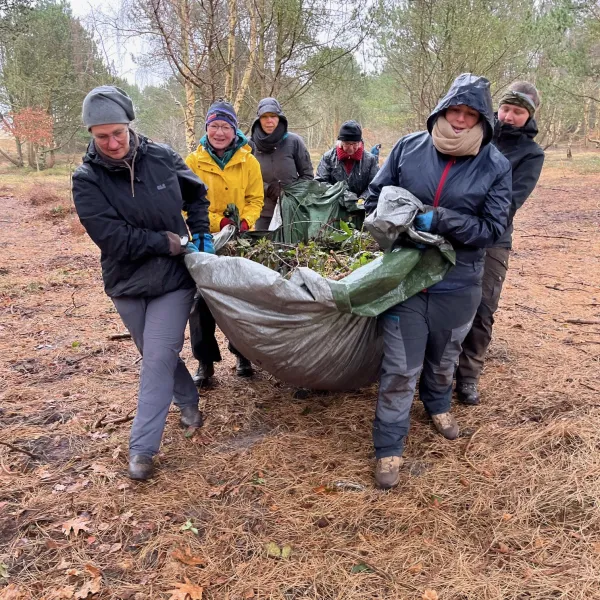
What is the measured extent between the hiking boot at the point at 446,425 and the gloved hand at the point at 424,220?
112 cm

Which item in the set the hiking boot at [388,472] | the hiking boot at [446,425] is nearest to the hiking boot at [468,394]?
the hiking boot at [446,425]

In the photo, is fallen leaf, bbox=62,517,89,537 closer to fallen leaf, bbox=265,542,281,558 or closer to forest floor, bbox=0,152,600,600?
forest floor, bbox=0,152,600,600

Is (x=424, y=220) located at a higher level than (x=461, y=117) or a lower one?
lower

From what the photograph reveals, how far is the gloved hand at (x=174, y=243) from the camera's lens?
2.41 m

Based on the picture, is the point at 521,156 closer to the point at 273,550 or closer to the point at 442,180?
the point at 442,180

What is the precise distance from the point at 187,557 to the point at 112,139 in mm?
1778

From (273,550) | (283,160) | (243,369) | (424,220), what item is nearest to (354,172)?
(283,160)

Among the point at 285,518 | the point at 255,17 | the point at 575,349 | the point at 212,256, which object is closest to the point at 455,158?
the point at 212,256

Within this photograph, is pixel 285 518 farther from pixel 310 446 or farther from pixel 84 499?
pixel 84 499

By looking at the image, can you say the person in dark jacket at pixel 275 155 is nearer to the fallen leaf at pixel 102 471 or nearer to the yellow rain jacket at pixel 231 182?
the yellow rain jacket at pixel 231 182

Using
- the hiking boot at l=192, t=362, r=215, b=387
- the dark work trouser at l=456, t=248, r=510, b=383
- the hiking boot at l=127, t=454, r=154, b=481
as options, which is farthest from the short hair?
the hiking boot at l=127, t=454, r=154, b=481

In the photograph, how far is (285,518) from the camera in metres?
2.22

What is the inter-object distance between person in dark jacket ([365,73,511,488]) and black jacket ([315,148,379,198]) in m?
1.84

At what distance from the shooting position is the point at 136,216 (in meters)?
2.39
